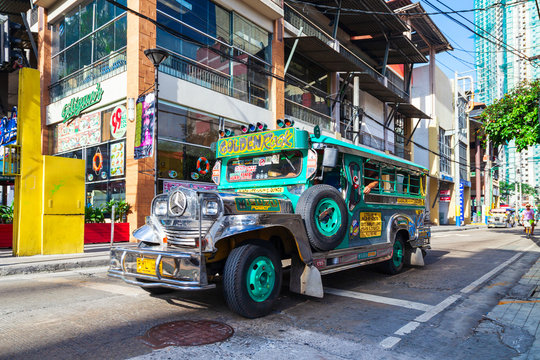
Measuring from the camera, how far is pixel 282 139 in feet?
19.3

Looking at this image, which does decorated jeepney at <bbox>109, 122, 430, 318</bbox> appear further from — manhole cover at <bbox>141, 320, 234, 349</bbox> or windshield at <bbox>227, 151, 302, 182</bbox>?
manhole cover at <bbox>141, 320, 234, 349</bbox>

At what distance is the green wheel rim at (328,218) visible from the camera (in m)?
5.50

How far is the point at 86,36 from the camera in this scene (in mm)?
16703

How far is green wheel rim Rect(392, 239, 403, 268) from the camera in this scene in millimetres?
7945

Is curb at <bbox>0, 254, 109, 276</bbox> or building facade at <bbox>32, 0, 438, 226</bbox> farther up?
building facade at <bbox>32, 0, 438, 226</bbox>

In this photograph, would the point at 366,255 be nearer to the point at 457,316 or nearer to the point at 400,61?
the point at 457,316

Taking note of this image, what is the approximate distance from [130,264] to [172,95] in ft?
35.1

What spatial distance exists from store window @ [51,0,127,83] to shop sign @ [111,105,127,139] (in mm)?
2339

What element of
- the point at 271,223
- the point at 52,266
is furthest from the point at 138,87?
the point at 271,223

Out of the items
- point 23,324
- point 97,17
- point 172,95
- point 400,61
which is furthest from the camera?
point 400,61

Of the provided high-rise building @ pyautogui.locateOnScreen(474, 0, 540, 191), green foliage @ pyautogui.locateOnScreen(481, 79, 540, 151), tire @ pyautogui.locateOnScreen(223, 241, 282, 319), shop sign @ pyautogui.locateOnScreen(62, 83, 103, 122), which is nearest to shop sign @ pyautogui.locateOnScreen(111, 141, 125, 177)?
shop sign @ pyautogui.locateOnScreen(62, 83, 103, 122)

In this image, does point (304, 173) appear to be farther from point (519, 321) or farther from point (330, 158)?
point (519, 321)

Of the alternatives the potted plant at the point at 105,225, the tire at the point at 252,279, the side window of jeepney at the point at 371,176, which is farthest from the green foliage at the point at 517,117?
the potted plant at the point at 105,225

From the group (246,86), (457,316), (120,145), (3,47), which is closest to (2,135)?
(120,145)
